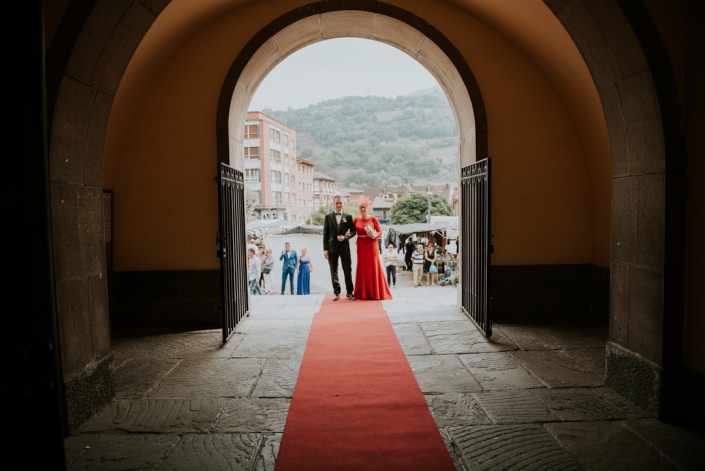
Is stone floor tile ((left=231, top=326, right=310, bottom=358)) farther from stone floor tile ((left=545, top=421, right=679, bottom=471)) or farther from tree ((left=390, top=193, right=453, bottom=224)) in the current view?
tree ((left=390, top=193, right=453, bottom=224))

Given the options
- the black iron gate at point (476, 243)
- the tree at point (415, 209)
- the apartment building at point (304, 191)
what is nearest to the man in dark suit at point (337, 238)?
the black iron gate at point (476, 243)

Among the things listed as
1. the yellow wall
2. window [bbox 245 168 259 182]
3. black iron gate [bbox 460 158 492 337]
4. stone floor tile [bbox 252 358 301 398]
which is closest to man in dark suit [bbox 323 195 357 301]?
black iron gate [bbox 460 158 492 337]

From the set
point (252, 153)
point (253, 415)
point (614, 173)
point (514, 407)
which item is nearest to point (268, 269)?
point (253, 415)

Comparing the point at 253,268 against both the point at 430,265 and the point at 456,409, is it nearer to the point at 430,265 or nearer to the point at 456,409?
the point at 430,265

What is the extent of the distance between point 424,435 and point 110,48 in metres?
3.08

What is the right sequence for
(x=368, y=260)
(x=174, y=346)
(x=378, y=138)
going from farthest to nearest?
(x=378, y=138) < (x=368, y=260) < (x=174, y=346)

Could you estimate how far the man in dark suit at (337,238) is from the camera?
295 inches

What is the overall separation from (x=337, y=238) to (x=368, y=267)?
63 cm

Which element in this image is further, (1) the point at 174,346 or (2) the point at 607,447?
(1) the point at 174,346

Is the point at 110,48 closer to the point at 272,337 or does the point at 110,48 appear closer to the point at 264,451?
the point at 264,451

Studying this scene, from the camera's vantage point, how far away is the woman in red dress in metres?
7.42

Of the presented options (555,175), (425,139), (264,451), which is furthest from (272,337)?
(425,139)

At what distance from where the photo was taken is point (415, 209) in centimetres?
5003

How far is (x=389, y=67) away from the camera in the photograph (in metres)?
128
